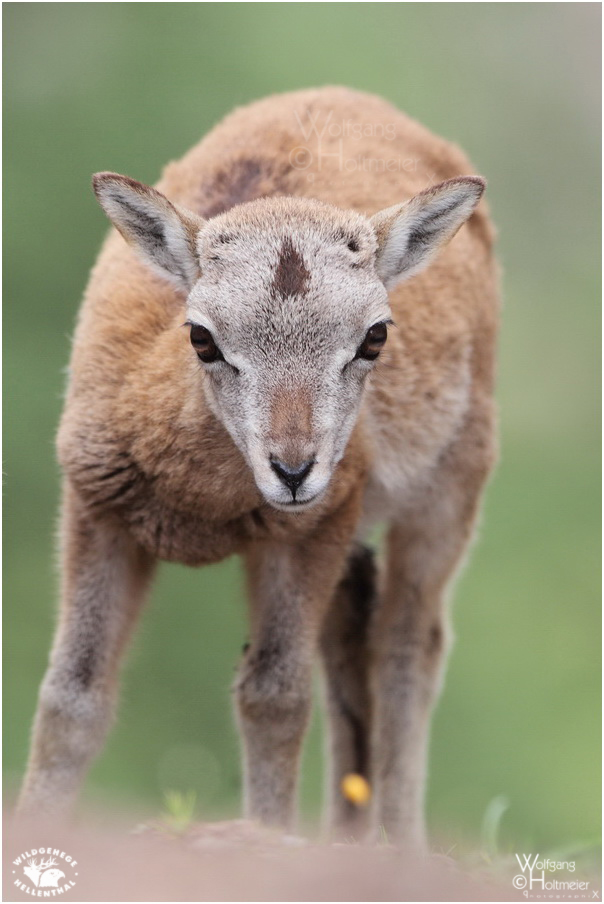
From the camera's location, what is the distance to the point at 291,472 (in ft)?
20.7

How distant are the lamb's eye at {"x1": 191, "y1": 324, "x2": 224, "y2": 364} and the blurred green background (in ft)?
36.7

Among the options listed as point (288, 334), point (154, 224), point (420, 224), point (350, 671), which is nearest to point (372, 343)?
point (288, 334)

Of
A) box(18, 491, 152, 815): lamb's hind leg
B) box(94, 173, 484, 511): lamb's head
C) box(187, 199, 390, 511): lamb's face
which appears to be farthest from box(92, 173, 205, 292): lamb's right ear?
box(18, 491, 152, 815): lamb's hind leg

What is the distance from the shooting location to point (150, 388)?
762 cm

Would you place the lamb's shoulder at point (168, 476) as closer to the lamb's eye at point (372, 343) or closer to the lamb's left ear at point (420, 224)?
the lamb's eye at point (372, 343)

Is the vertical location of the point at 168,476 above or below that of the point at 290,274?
A: below

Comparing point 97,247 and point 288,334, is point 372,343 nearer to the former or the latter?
point 288,334

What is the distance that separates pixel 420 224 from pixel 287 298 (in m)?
1.10

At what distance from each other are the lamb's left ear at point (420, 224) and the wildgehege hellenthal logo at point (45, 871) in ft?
11.2

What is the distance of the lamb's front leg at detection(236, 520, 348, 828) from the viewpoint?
8.21 meters

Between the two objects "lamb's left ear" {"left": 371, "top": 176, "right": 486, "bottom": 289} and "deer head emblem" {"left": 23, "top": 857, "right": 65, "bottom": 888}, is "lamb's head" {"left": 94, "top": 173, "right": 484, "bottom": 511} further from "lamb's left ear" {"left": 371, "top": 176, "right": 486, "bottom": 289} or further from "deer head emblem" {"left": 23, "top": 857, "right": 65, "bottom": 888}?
"deer head emblem" {"left": 23, "top": 857, "right": 65, "bottom": 888}

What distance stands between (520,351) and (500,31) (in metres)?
6.58

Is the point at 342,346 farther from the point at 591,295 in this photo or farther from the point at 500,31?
the point at 591,295

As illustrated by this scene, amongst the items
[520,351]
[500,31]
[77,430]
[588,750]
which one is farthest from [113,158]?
[77,430]
